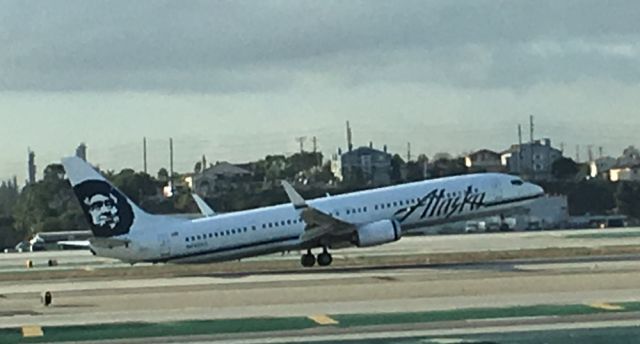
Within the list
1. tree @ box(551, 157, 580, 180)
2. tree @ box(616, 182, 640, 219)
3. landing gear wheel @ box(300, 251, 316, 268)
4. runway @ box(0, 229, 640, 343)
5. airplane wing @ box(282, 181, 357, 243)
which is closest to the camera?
runway @ box(0, 229, 640, 343)

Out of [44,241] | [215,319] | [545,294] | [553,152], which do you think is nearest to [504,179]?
[545,294]

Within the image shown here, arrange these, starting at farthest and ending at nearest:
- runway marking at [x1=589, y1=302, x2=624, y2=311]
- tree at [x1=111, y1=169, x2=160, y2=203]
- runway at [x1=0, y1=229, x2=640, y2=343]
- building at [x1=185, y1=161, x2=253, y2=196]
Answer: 1. building at [x1=185, y1=161, x2=253, y2=196]
2. tree at [x1=111, y1=169, x2=160, y2=203]
3. runway marking at [x1=589, y1=302, x2=624, y2=311]
4. runway at [x1=0, y1=229, x2=640, y2=343]

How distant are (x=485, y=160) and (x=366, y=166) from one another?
23745mm

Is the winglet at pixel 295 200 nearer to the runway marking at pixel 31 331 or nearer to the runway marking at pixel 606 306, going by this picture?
the runway marking at pixel 31 331

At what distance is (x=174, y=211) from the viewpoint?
130125mm

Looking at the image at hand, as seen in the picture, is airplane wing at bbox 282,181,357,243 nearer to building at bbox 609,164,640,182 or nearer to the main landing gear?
the main landing gear

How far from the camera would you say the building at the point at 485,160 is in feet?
594

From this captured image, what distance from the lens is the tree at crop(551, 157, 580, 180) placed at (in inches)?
6166

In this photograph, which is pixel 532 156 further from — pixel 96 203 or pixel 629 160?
pixel 96 203

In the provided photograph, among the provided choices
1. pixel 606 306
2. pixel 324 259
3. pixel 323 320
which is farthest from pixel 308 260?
pixel 606 306

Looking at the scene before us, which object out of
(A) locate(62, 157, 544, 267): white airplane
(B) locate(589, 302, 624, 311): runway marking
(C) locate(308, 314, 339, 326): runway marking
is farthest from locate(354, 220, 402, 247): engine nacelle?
(C) locate(308, 314, 339, 326): runway marking

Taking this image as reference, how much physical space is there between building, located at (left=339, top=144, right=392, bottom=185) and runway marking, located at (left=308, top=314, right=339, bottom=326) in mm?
127346

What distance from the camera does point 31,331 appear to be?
89.0ft

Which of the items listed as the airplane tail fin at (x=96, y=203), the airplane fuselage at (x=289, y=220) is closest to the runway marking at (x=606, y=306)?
the airplane fuselage at (x=289, y=220)
